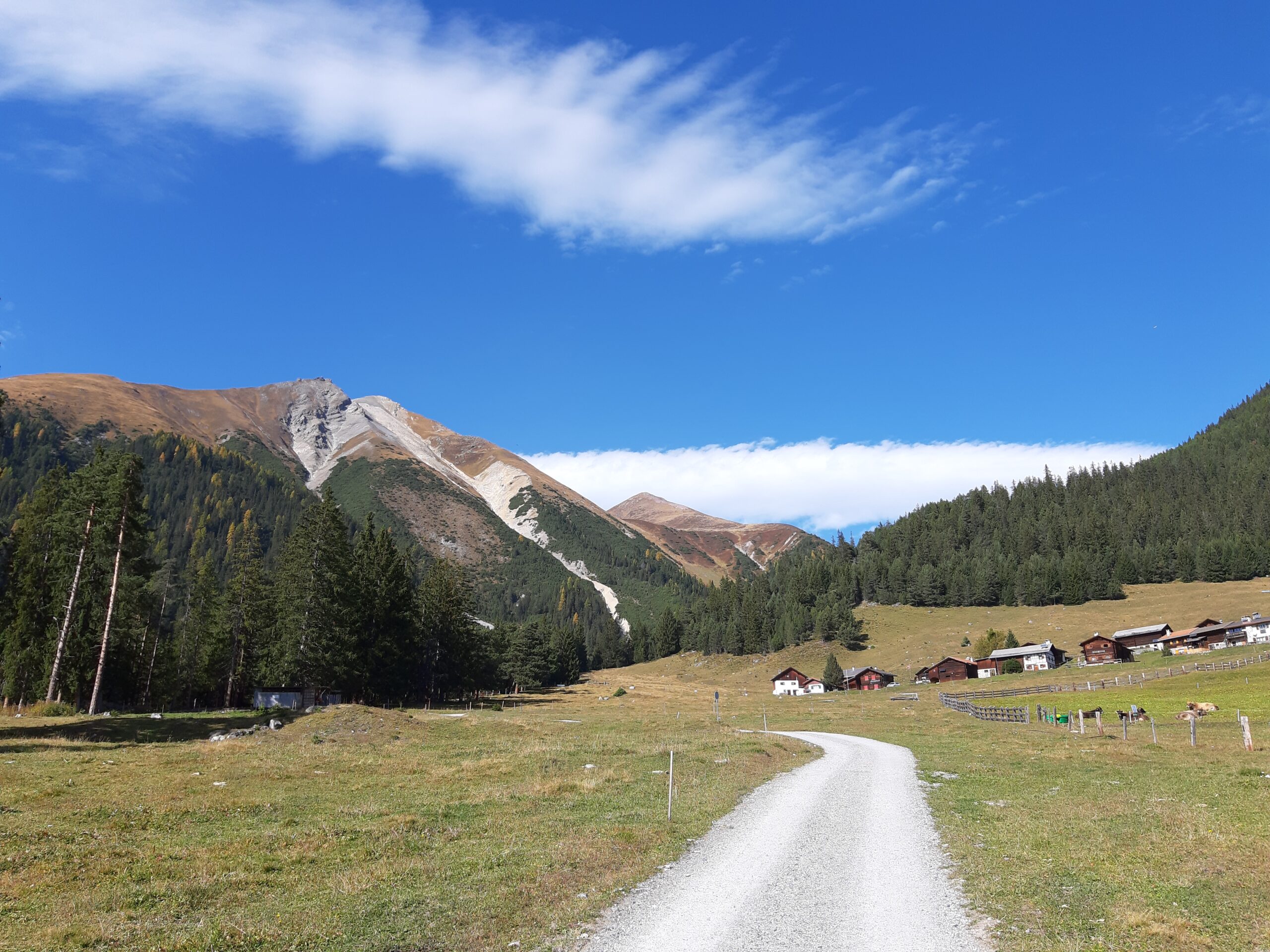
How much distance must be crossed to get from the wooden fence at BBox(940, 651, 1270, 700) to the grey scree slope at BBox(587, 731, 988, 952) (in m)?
73.5

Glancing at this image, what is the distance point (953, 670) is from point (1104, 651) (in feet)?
77.4

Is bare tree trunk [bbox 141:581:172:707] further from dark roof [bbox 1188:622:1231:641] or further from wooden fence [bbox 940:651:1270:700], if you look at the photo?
dark roof [bbox 1188:622:1231:641]

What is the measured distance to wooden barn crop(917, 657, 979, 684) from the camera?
122188 millimetres

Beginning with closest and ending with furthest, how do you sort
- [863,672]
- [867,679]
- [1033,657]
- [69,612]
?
[69,612]
[1033,657]
[867,679]
[863,672]

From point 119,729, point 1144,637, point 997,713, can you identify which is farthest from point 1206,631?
point 119,729

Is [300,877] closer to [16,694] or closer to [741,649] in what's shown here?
[16,694]

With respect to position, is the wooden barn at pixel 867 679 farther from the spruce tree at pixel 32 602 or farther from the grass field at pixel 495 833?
the spruce tree at pixel 32 602

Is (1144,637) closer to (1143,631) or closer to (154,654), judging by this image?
(1143,631)

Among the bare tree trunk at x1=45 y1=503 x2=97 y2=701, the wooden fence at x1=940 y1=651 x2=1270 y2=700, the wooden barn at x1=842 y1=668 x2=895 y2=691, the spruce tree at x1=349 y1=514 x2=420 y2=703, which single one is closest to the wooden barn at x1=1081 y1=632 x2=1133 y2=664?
the wooden fence at x1=940 y1=651 x2=1270 y2=700

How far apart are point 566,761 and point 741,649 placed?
15020 cm

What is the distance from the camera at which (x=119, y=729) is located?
137ft

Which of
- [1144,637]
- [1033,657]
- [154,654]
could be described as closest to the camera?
[154,654]

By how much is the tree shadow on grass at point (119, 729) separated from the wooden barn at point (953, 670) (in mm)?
106220

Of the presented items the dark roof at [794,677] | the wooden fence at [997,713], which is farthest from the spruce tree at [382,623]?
the dark roof at [794,677]
